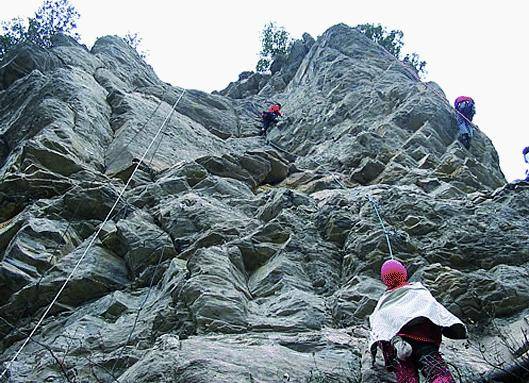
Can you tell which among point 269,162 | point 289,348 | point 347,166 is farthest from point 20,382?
point 347,166

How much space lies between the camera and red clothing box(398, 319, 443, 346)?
575 centimetres

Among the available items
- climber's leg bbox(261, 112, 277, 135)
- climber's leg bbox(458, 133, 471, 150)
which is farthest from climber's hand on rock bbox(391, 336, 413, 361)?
climber's leg bbox(261, 112, 277, 135)

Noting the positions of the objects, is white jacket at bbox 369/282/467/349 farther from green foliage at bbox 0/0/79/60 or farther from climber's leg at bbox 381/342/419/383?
green foliage at bbox 0/0/79/60

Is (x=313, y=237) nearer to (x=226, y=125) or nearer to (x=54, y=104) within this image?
(x=54, y=104)

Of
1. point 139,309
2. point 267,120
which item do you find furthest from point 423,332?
point 267,120

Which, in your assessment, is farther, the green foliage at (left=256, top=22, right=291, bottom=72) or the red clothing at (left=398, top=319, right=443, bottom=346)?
the green foliage at (left=256, top=22, right=291, bottom=72)

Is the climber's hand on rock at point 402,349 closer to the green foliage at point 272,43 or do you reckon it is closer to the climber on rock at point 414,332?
the climber on rock at point 414,332

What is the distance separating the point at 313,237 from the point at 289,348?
353 centimetres

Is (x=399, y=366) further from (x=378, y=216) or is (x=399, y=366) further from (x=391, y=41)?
(x=391, y=41)

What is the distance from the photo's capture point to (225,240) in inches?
397

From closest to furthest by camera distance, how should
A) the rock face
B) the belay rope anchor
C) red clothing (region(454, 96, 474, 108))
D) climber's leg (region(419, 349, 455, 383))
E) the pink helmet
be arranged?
1. climber's leg (region(419, 349, 455, 383))
2. the pink helmet
3. the rock face
4. the belay rope anchor
5. red clothing (region(454, 96, 474, 108))

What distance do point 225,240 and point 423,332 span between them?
485 cm

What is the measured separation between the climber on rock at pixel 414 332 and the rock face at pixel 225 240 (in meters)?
0.33

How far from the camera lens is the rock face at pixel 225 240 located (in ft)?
23.3
